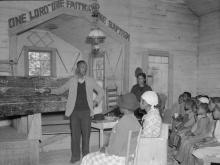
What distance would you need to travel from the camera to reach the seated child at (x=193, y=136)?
4.32 meters

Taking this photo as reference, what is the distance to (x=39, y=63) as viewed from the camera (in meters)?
8.55

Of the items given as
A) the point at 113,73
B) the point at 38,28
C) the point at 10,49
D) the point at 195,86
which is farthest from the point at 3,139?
the point at 195,86

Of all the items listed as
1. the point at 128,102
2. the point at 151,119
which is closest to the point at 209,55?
the point at 151,119

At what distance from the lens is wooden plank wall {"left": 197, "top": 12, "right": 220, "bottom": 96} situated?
7613mm

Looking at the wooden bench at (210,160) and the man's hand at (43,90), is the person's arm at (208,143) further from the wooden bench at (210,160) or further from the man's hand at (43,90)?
the man's hand at (43,90)

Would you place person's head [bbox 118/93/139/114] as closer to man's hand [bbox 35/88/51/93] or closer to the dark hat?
the dark hat

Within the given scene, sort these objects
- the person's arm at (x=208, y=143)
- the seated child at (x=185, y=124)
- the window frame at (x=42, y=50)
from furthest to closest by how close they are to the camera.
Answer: the window frame at (x=42, y=50) → the seated child at (x=185, y=124) → the person's arm at (x=208, y=143)

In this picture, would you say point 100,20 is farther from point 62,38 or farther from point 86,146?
point 86,146

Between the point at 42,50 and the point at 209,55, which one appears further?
the point at 42,50

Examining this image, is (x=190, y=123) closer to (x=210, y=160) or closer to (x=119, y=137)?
(x=210, y=160)

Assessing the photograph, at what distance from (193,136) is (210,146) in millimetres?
542

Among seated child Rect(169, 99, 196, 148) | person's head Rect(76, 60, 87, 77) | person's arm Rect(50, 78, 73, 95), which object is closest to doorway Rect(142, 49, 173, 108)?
seated child Rect(169, 99, 196, 148)

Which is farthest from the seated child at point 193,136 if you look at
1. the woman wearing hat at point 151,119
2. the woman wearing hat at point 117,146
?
the woman wearing hat at point 117,146

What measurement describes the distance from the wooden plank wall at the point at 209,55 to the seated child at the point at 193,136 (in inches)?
123
